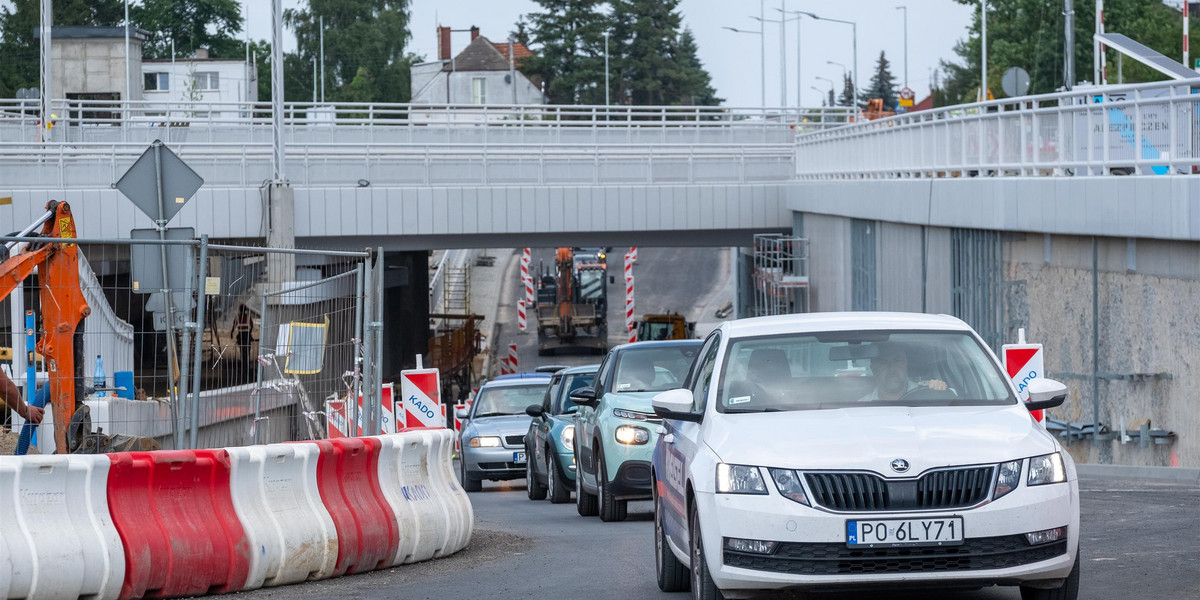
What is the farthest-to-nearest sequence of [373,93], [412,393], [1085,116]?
1. [373,93]
2. [412,393]
3. [1085,116]

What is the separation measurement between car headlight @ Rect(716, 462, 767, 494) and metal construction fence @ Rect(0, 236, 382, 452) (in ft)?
13.5

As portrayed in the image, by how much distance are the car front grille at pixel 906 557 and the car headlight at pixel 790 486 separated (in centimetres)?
19

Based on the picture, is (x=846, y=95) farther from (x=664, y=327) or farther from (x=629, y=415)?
(x=629, y=415)

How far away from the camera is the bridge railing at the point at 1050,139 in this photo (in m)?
15.7

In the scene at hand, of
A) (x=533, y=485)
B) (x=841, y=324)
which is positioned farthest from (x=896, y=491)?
(x=533, y=485)

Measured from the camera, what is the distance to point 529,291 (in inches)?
2611

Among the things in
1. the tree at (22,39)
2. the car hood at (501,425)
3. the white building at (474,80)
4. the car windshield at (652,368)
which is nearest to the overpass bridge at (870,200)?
the car windshield at (652,368)

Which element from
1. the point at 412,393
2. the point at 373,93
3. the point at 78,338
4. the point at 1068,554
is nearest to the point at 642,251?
the point at 373,93

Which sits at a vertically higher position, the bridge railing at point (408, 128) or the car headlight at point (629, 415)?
the bridge railing at point (408, 128)

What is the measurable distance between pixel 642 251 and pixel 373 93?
116ft

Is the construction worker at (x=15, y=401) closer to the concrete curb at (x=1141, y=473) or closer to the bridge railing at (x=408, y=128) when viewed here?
the concrete curb at (x=1141, y=473)

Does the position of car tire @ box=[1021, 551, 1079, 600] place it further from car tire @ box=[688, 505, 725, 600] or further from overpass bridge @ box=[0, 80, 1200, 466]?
overpass bridge @ box=[0, 80, 1200, 466]

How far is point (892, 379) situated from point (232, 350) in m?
5.32

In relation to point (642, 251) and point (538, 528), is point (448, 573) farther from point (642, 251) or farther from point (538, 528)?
point (642, 251)
